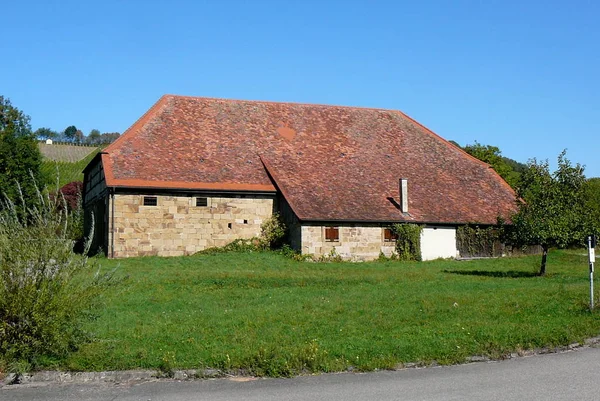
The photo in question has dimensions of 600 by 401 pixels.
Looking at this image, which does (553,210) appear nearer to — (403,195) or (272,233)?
(403,195)

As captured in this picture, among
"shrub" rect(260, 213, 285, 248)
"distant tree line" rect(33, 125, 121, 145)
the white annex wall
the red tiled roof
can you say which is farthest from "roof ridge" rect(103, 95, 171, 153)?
"distant tree line" rect(33, 125, 121, 145)

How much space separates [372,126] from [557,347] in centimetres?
2830

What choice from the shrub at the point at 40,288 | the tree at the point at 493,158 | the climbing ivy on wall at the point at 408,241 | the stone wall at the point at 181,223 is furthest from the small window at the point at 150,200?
the tree at the point at 493,158

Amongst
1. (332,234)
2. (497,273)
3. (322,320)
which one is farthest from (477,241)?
(322,320)

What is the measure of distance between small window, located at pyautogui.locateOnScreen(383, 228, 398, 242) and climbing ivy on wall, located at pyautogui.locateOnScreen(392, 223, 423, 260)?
0.12 m

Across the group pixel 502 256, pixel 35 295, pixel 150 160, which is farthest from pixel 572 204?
pixel 35 295

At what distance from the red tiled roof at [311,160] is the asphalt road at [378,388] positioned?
2014 cm

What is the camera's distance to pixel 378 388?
8.91 m

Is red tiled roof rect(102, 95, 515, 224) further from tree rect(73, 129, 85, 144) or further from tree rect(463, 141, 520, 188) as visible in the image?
tree rect(73, 129, 85, 144)

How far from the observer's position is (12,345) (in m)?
9.77

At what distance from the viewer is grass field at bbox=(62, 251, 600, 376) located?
10.1m

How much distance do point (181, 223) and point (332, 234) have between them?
6.87 m

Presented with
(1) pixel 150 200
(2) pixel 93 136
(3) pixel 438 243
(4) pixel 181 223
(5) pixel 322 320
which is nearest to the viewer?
(5) pixel 322 320

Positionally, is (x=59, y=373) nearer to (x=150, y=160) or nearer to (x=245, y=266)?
(x=245, y=266)
